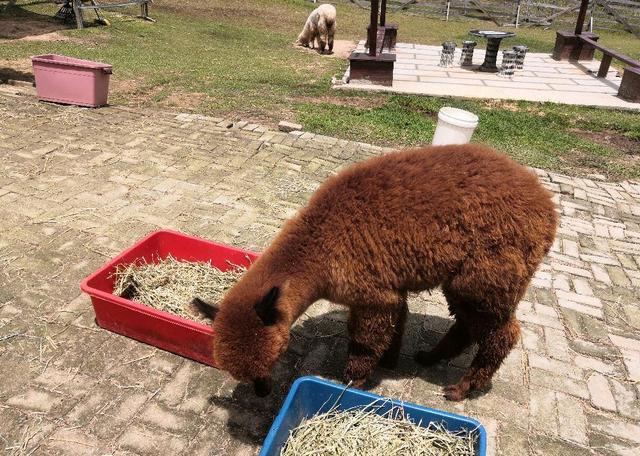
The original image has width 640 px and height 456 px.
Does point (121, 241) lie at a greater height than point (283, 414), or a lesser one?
lesser

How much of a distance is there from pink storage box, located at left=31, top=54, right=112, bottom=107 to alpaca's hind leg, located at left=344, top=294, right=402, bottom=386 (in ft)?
26.6

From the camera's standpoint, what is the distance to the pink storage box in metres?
9.20

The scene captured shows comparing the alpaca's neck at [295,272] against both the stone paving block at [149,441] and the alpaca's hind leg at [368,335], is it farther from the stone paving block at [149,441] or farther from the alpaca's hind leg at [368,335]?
the stone paving block at [149,441]

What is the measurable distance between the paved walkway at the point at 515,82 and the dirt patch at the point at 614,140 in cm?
227

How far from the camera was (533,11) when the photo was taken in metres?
30.8

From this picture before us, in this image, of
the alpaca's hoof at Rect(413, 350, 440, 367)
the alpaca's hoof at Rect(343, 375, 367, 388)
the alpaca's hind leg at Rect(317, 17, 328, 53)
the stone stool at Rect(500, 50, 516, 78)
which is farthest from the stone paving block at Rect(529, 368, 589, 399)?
the alpaca's hind leg at Rect(317, 17, 328, 53)

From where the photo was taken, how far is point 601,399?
3.94m

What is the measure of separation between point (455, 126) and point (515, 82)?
9.77 metres

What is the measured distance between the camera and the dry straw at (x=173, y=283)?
14.4 feet

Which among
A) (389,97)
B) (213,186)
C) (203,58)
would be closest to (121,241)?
(213,186)

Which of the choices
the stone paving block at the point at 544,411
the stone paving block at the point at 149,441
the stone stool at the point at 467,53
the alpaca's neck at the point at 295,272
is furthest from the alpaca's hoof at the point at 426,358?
the stone stool at the point at 467,53

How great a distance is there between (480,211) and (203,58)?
581 inches

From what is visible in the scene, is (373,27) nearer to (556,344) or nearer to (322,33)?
(322,33)

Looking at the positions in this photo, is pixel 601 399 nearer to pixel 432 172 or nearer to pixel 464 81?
pixel 432 172
